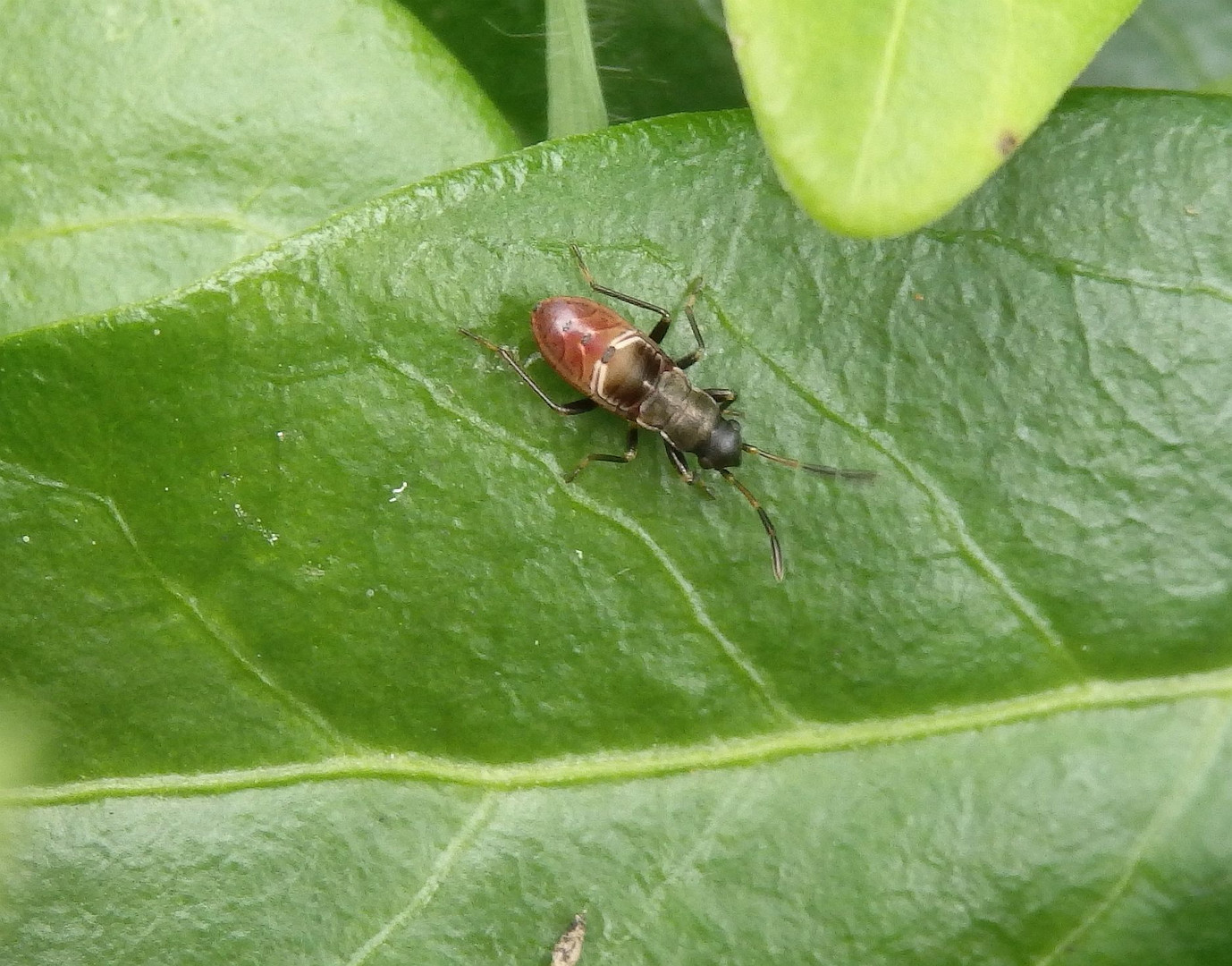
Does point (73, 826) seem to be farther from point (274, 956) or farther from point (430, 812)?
point (430, 812)

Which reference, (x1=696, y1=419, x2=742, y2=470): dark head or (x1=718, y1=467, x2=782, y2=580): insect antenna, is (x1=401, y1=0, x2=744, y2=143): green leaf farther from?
(x1=718, y1=467, x2=782, y2=580): insect antenna

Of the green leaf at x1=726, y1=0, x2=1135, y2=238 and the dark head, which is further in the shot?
the dark head

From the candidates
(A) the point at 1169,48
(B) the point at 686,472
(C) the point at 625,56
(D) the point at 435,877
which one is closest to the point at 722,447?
(B) the point at 686,472

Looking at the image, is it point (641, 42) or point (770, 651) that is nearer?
point (770, 651)

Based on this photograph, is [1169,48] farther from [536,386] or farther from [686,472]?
[536,386]

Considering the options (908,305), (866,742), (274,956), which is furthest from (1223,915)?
(274,956)

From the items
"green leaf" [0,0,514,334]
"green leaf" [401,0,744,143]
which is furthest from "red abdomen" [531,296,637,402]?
"green leaf" [401,0,744,143]
